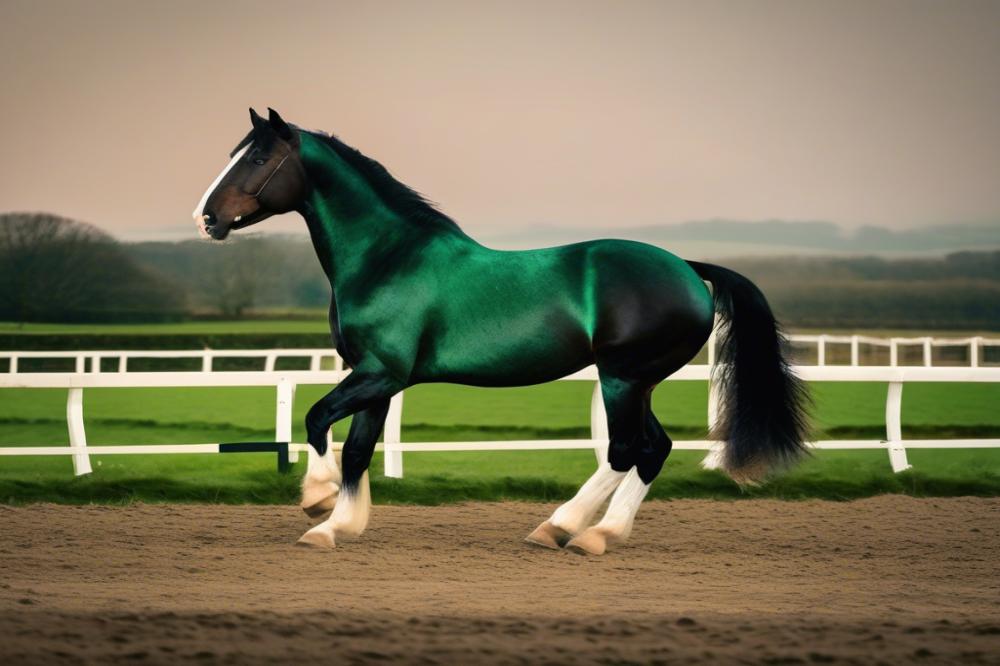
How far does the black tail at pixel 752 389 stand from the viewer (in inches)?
241

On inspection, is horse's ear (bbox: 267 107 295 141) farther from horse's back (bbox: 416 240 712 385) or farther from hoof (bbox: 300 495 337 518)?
hoof (bbox: 300 495 337 518)

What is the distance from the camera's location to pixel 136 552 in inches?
230

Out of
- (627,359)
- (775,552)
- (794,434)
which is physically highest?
(627,359)

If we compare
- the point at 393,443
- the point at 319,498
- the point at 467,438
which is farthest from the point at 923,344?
the point at 319,498

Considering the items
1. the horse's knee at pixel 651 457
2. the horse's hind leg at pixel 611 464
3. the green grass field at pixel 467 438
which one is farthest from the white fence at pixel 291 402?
the horse's hind leg at pixel 611 464

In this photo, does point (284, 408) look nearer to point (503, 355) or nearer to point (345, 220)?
point (345, 220)

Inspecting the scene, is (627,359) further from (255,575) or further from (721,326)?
(255,575)

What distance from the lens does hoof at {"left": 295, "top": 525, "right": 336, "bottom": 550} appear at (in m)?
5.82

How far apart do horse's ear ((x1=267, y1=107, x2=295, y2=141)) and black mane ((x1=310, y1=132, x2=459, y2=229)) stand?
0.49ft

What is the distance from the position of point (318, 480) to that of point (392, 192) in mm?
1439

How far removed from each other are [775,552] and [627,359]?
1.26m

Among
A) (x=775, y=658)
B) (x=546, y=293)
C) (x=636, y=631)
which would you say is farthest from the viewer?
(x=546, y=293)

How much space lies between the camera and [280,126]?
583 centimetres

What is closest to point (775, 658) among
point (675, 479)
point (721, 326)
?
point (721, 326)
